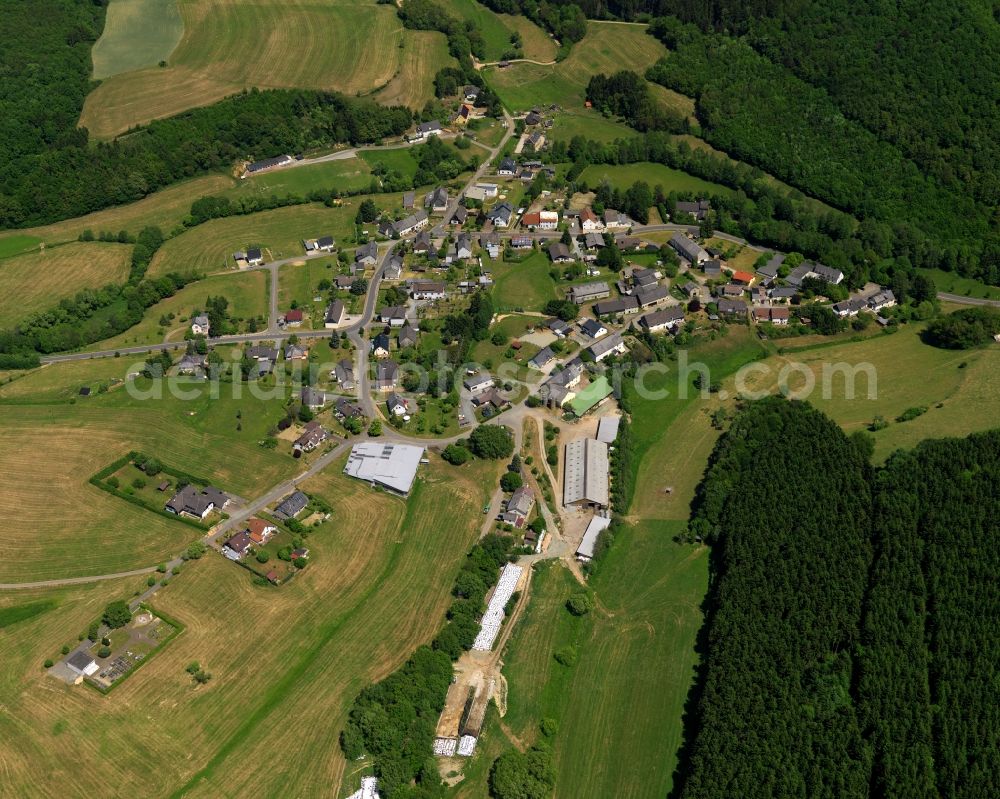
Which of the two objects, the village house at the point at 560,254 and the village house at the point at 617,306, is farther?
the village house at the point at 560,254

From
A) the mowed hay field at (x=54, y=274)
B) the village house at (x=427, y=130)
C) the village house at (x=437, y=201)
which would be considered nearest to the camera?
the mowed hay field at (x=54, y=274)

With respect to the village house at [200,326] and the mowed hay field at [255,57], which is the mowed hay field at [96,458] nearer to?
the village house at [200,326]

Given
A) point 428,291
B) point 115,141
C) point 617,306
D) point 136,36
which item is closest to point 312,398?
point 428,291

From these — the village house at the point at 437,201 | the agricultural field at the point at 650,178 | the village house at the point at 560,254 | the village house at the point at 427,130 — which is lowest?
the village house at the point at 560,254

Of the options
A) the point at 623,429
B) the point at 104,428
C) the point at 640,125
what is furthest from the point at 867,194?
the point at 104,428

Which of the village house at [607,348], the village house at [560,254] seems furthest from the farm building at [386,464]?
the village house at [560,254]

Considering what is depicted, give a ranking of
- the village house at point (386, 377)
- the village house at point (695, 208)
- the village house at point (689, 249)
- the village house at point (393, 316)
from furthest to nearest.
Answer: the village house at point (695, 208)
the village house at point (689, 249)
the village house at point (393, 316)
the village house at point (386, 377)
